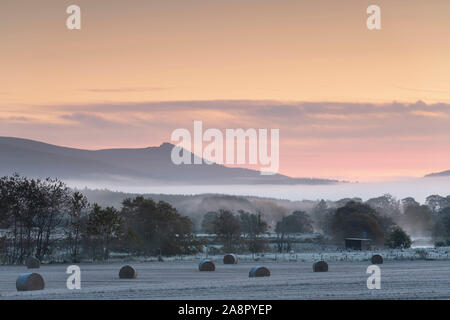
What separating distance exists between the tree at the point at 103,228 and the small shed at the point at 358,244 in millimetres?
22946

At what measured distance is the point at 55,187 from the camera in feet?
188

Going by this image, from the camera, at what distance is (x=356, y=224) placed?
7800cm

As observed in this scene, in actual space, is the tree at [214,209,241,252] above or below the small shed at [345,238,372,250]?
above

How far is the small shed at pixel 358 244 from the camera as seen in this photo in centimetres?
6831

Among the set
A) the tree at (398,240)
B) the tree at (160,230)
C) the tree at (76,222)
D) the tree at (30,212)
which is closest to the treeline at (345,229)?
the tree at (398,240)

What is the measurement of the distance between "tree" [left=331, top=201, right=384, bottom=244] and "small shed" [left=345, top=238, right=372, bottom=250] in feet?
13.2

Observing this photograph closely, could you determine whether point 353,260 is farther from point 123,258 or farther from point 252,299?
point 252,299

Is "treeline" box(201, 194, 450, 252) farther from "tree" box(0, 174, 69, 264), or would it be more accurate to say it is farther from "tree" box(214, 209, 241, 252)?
"tree" box(0, 174, 69, 264)

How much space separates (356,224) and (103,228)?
3112 cm

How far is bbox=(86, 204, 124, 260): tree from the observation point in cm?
5562

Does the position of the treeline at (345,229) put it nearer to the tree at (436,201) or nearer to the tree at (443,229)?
the tree at (443,229)

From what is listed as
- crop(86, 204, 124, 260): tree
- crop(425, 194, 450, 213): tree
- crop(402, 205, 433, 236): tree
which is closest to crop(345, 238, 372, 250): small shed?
crop(86, 204, 124, 260): tree

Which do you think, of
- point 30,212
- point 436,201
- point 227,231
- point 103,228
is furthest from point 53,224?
point 436,201
